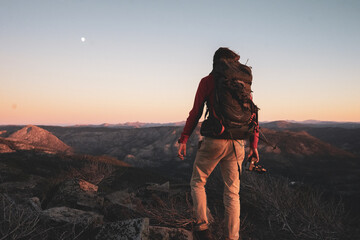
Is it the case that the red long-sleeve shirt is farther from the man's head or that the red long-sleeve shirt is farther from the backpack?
the man's head

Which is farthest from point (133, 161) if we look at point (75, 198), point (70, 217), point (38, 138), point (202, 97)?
point (202, 97)

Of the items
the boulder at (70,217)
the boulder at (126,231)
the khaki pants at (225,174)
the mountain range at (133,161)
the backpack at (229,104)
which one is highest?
the backpack at (229,104)

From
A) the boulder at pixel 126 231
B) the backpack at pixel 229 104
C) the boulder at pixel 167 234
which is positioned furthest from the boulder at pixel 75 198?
the backpack at pixel 229 104

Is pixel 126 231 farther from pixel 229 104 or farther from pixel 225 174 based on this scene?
pixel 229 104

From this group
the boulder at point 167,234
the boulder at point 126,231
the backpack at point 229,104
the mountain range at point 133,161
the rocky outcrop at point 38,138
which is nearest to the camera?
the boulder at point 126,231

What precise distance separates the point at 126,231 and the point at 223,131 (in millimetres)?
1433

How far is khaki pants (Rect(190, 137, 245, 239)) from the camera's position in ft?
7.23

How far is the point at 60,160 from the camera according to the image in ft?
151

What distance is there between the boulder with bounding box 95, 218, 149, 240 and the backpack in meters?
1.16

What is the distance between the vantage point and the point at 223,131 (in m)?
2.13

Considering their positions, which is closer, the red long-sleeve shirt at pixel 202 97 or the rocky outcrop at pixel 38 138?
the red long-sleeve shirt at pixel 202 97

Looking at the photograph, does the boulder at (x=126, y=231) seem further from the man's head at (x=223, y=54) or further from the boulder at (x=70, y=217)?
the man's head at (x=223, y=54)

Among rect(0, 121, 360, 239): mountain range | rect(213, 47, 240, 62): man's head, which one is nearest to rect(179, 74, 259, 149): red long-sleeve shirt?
rect(213, 47, 240, 62): man's head

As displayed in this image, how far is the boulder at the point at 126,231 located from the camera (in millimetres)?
2014
